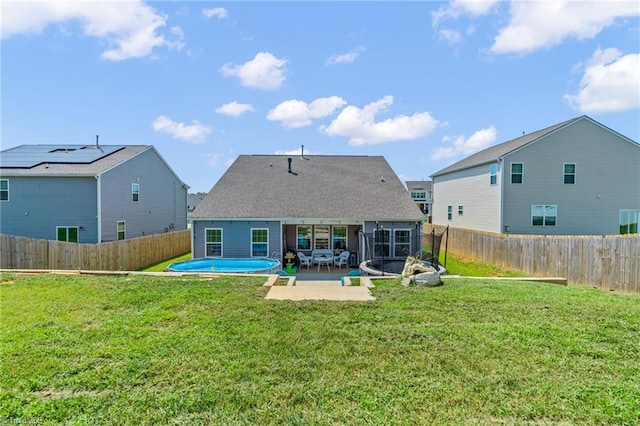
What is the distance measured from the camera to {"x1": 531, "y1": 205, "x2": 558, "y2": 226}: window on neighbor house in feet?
67.1

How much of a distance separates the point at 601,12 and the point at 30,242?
20908 millimetres

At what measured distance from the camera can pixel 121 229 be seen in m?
19.2

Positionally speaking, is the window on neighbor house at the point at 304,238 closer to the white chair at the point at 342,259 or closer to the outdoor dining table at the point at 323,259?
the outdoor dining table at the point at 323,259

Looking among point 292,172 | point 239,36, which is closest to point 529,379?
point 239,36

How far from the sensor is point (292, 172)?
19.8m

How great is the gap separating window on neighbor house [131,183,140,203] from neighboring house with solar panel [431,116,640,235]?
22.1 m

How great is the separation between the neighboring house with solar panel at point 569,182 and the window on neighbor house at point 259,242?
1409 centimetres

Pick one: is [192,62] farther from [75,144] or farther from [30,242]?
[75,144]

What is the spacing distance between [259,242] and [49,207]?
37.8ft

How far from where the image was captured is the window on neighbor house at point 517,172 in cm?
2028

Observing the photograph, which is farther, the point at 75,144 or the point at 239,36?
the point at 75,144

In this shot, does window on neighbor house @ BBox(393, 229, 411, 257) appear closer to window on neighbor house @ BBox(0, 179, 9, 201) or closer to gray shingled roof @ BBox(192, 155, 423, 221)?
gray shingled roof @ BBox(192, 155, 423, 221)

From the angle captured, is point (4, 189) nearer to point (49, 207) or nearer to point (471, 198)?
point (49, 207)

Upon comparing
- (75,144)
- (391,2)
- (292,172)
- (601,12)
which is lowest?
(292,172)
